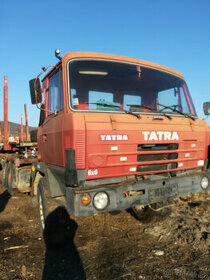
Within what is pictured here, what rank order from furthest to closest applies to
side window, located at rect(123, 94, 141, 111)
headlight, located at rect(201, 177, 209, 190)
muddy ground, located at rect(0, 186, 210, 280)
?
1. headlight, located at rect(201, 177, 209, 190)
2. side window, located at rect(123, 94, 141, 111)
3. muddy ground, located at rect(0, 186, 210, 280)

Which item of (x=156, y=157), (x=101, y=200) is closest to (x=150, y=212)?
(x=156, y=157)

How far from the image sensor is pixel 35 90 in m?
3.68

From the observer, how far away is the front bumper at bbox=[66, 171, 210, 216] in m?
2.83

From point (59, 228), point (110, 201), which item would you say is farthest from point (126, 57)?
point (59, 228)

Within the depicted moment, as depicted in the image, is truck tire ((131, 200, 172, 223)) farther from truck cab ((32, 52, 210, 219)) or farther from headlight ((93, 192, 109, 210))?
headlight ((93, 192, 109, 210))

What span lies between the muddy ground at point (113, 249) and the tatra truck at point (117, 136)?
666 millimetres

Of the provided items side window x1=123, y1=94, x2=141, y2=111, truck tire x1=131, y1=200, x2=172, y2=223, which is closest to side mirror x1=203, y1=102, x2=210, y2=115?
side window x1=123, y1=94, x2=141, y2=111

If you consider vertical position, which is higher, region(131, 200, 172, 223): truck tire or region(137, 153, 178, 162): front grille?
region(137, 153, 178, 162): front grille

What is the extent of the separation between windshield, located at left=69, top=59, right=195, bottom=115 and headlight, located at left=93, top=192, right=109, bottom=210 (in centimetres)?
114

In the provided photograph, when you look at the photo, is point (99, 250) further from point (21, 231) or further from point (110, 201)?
point (21, 231)

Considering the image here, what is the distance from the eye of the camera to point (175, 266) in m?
3.00

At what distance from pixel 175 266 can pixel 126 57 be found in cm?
296

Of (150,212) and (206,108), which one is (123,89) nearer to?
(206,108)

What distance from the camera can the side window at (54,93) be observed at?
3707 millimetres
